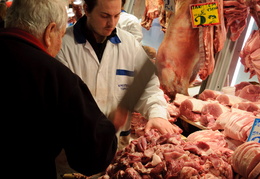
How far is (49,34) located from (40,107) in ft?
1.43

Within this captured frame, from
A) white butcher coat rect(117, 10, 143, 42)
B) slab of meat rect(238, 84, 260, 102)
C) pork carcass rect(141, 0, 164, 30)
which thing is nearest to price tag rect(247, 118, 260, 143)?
slab of meat rect(238, 84, 260, 102)

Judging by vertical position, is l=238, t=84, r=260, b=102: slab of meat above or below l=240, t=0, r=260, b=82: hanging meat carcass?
below

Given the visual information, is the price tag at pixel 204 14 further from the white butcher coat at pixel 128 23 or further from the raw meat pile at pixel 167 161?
the raw meat pile at pixel 167 161

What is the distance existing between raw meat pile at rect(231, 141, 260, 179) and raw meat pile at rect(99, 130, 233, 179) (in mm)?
70

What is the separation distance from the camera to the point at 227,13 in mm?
3557

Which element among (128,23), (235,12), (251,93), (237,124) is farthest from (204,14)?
(237,124)

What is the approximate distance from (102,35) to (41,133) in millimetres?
1385

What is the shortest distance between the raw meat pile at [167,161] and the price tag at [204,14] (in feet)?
6.23

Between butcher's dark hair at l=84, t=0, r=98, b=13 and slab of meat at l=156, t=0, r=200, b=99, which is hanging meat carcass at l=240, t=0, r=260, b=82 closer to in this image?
slab of meat at l=156, t=0, r=200, b=99

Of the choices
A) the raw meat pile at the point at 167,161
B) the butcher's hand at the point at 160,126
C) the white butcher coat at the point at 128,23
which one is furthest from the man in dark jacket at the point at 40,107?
the white butcher coat at the point at 128,23

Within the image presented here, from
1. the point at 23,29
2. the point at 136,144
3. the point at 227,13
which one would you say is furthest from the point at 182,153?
the point at 227,13

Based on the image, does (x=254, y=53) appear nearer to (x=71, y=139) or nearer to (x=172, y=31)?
(x=172, y=31)

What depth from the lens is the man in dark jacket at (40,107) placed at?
1.28m

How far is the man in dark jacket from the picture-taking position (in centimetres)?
128
